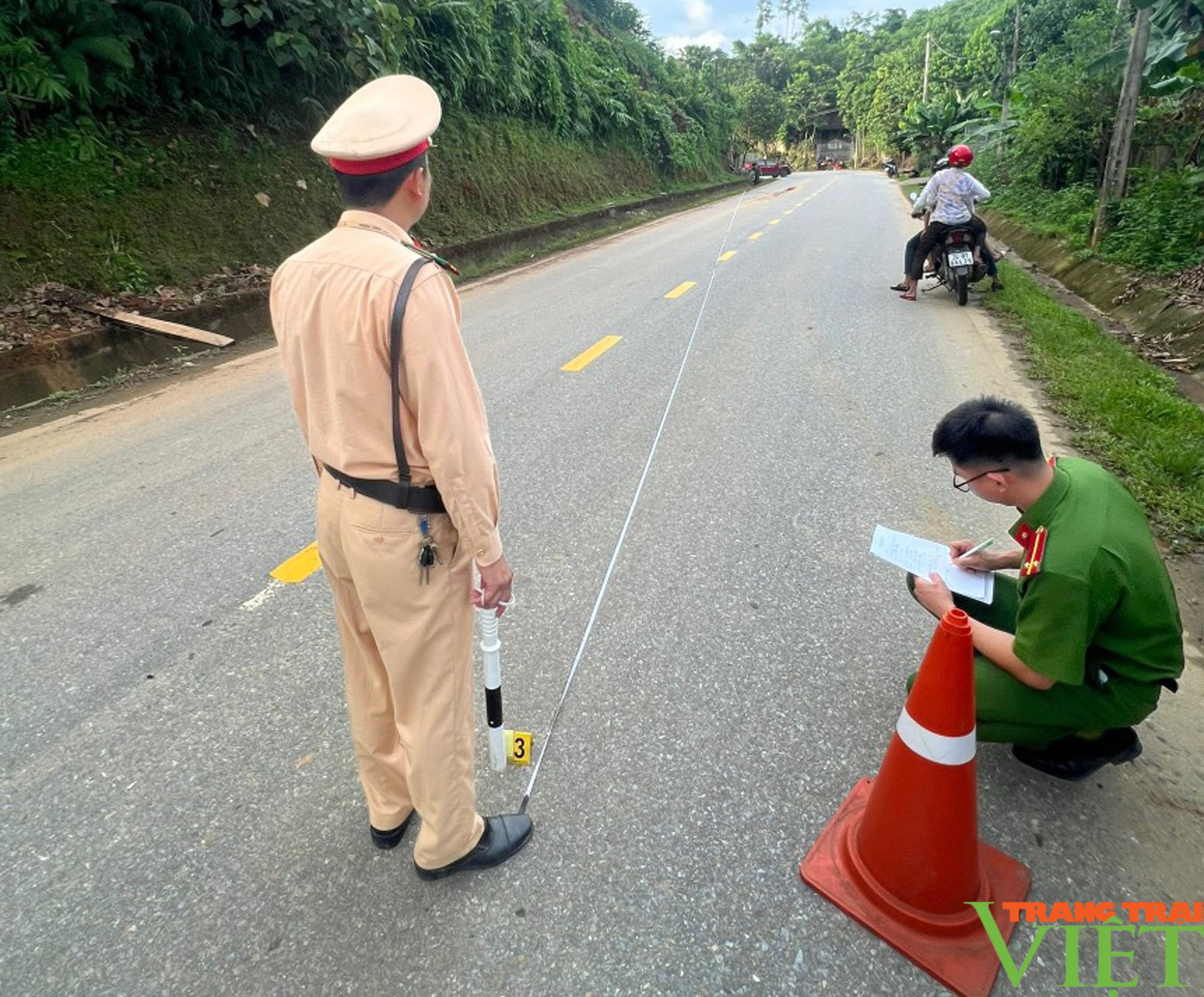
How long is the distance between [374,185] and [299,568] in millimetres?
2436

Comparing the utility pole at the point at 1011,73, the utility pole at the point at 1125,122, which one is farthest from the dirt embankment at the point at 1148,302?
the utility pole at the point at 1011,73

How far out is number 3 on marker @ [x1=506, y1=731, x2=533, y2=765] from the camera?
233cm

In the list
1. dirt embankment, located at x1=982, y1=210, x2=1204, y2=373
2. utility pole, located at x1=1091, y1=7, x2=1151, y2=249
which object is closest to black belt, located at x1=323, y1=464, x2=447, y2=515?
dirt embankment, located at x1=982, y1=210, x2=1204, y2=373

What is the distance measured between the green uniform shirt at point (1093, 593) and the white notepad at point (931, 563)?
0.32 m

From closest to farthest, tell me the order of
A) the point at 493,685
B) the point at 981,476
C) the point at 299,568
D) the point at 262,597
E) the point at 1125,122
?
the point at 493,685 → the point at 981,476 → the point at 262,597 → the point at 299,568 → the point at 1125,122

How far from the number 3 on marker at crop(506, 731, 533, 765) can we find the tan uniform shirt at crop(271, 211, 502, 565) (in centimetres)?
96

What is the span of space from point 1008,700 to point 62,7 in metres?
10.6

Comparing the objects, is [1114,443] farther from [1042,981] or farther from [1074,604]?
[1042,981]

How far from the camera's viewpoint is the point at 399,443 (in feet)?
5.08

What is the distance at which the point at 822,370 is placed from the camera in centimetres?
626

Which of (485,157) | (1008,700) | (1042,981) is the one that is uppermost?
(485,157)

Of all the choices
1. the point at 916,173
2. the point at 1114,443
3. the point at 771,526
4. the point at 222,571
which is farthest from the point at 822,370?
the point at 916,173

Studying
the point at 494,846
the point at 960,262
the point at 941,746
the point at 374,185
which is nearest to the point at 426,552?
the point at 374,185

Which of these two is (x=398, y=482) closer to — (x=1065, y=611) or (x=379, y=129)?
(x=379, y=129)
